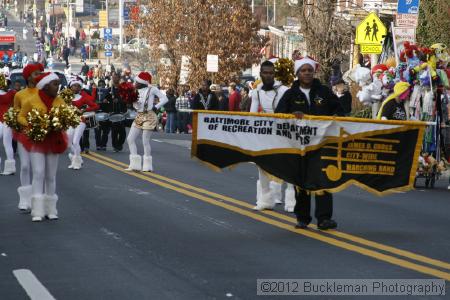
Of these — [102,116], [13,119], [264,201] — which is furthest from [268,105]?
[102,116]

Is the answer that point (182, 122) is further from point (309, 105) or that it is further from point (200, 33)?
point (309, 105)

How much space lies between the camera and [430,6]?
116ft

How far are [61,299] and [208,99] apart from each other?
22.8m

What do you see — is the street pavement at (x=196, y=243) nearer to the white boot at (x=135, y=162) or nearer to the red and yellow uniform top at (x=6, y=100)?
the red and yellow uniform top at (x=6, y=100)

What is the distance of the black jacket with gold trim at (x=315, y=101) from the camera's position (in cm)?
1407

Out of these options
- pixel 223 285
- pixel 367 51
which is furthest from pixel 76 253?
pixel 367 51

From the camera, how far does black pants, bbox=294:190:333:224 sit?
13914 mm

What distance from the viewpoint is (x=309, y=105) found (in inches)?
557

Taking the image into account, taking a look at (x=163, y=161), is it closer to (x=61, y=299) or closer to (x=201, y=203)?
(x=201, y=203)

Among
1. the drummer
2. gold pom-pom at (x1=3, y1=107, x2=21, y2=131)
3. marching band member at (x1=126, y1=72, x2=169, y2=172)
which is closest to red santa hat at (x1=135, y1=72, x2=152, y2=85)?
marching band member at (x1=126, y1=72, x2=169, y2=172)

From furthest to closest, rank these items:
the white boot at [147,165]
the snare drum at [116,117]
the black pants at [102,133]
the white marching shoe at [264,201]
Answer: the black pants at [102,133] → the snare drum at [116,117] → the white boot at [147,165] → the white marching shoe at [264,201]

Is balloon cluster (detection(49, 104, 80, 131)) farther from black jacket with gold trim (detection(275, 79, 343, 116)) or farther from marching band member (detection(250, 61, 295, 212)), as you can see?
black jacket with gold trim (detection(275, 79, 343, 116))

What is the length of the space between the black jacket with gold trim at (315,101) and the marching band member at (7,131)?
871cm

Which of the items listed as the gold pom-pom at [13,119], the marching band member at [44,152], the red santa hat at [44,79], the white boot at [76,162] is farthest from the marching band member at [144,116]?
the red santa hat at [44,79]
